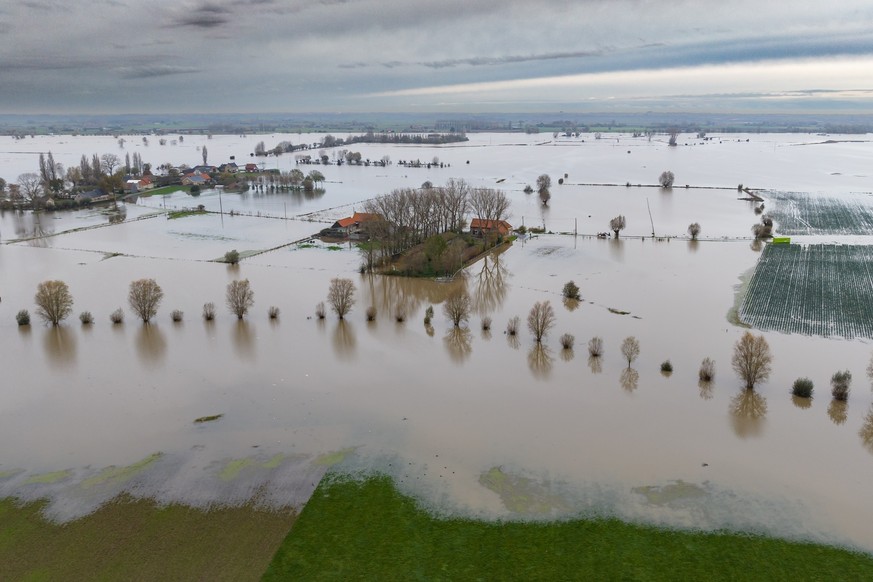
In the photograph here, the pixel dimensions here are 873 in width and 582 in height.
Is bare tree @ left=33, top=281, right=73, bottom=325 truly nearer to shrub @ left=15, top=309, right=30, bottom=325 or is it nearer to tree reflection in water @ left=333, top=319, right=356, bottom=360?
shrub @ left=15, top=309, right=30, bottom=325

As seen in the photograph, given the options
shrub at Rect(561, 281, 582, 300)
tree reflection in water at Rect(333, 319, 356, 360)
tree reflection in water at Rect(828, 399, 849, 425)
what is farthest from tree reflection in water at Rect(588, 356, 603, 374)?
tree reflection in water at Rect(333, 319, 356, 360)

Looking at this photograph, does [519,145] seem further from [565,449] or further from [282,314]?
[565,449]

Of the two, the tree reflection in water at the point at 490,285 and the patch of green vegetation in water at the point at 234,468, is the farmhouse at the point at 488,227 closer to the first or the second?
the tree reflection in water at the point at 490,285

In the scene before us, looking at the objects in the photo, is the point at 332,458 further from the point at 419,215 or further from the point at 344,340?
the point at 419,215

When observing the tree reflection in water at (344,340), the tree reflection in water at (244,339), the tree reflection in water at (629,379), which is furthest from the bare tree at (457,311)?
the tree reflection in water at (244,339)

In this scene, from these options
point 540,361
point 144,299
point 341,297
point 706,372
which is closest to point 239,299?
point 144,299
